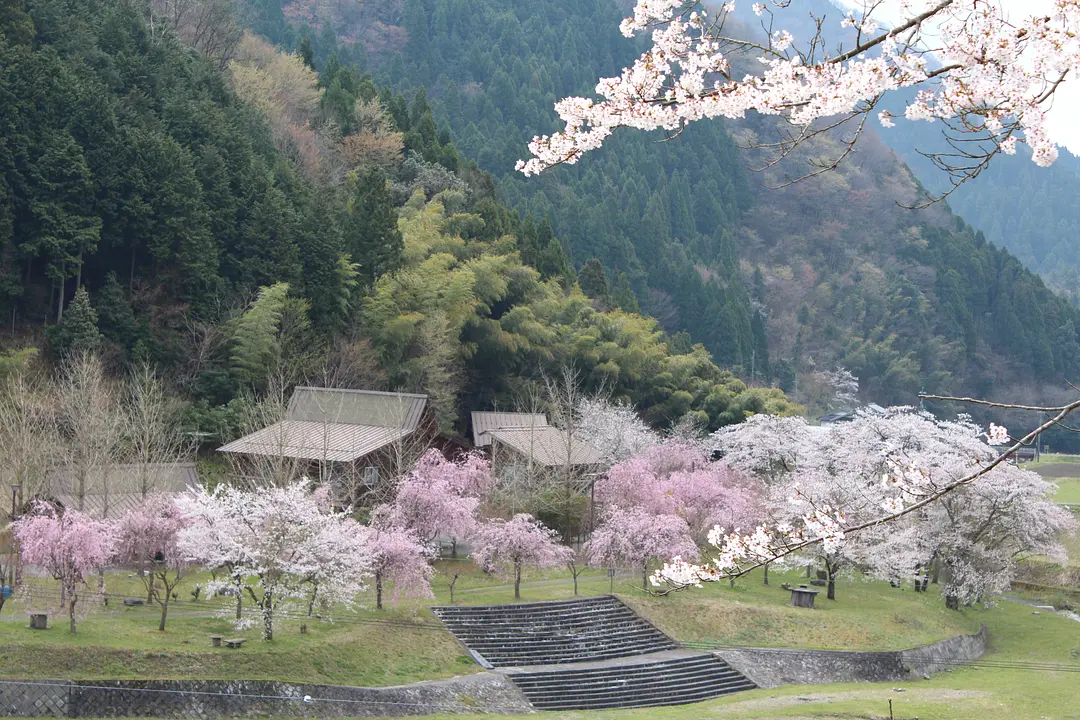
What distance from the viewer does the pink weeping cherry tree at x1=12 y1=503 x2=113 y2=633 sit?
20.6 metres

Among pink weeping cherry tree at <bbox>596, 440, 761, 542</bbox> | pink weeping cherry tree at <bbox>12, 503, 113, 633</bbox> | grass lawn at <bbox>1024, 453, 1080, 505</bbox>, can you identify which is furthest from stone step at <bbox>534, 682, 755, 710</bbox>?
A: grass lawn at <bbox>1024, 453, 1080, 505</bbox>

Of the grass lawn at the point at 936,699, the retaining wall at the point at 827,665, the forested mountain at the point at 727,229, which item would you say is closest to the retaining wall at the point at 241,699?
the grass lawn at the point at 936,699

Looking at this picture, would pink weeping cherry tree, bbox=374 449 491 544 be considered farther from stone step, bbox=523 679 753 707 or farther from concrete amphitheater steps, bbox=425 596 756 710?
stone step, bbox=523 679 753 707

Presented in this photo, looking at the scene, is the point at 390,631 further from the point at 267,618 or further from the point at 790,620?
the point at 790,620

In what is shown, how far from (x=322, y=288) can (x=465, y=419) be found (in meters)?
7.52

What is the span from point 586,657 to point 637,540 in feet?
14.3

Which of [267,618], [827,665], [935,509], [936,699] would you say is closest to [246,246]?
[267,618]

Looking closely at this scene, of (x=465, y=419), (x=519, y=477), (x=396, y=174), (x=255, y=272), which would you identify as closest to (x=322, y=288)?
(x=255, y=272)

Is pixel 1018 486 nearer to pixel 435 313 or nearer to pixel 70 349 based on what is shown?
pixel 435 313

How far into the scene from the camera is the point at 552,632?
26844 millimetres

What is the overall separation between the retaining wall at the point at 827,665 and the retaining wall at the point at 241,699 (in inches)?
245

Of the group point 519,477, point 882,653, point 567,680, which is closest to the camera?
point 567,680

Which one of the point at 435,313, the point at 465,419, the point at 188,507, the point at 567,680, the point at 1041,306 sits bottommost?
the point at 567,680

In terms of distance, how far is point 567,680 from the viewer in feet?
80.5
